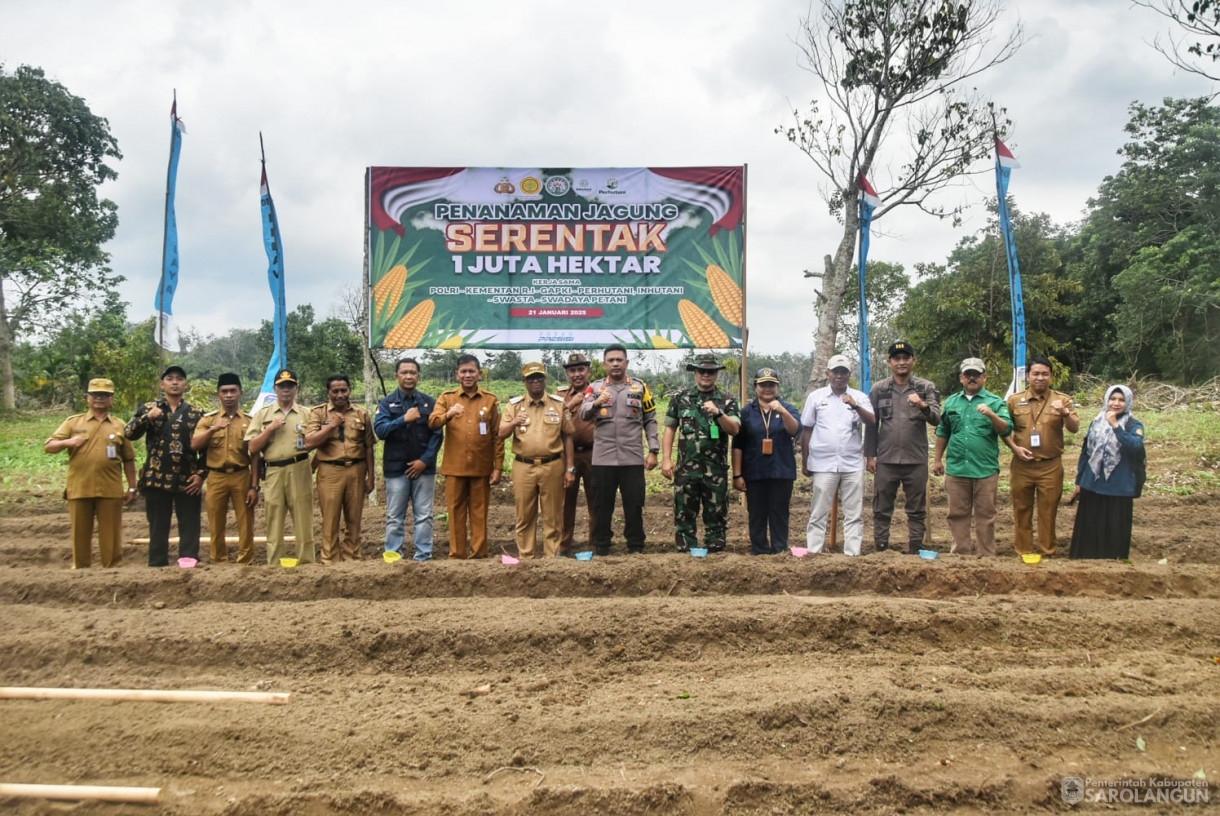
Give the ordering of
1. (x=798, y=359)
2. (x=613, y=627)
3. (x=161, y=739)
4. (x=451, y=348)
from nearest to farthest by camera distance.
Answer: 1. (x=161, y=739)
2. (x=613, y=627)
3. (x=451, y=348)
4. (x=798, y=359)

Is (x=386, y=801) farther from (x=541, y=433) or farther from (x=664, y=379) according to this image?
(x=664, y=379)

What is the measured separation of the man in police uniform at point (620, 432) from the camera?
19.5ft

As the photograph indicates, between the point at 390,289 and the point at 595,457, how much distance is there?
11.3 feet

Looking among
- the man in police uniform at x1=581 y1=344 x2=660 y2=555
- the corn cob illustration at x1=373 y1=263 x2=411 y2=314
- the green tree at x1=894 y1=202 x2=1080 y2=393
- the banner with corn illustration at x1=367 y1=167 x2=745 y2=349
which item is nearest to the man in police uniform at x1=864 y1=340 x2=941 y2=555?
the man in police uniform at x1=581 y1=344 x2=660 y2=555

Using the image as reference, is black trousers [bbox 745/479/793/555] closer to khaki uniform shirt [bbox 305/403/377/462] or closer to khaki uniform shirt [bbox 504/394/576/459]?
khaki uniform shirt [bbox 504/394/576/459]

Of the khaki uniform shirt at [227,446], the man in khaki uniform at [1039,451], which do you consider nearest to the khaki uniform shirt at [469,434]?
the khaki uniform shirt at [227,446]

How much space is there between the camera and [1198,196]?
73.8 ft

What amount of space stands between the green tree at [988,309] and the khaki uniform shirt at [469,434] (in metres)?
15.6

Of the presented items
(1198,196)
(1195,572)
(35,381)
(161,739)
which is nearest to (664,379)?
(1198,196)

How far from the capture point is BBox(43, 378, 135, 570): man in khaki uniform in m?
5.91

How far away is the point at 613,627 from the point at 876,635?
4.68 ft

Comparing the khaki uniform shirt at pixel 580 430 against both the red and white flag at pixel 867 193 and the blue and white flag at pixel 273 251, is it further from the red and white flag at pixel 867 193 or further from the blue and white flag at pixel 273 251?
the red and white flag at pixel 867 193

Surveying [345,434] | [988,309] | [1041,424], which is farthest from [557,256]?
[988,309]

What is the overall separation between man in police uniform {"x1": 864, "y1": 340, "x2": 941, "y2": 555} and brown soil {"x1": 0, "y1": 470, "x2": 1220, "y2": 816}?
29.6 inches
